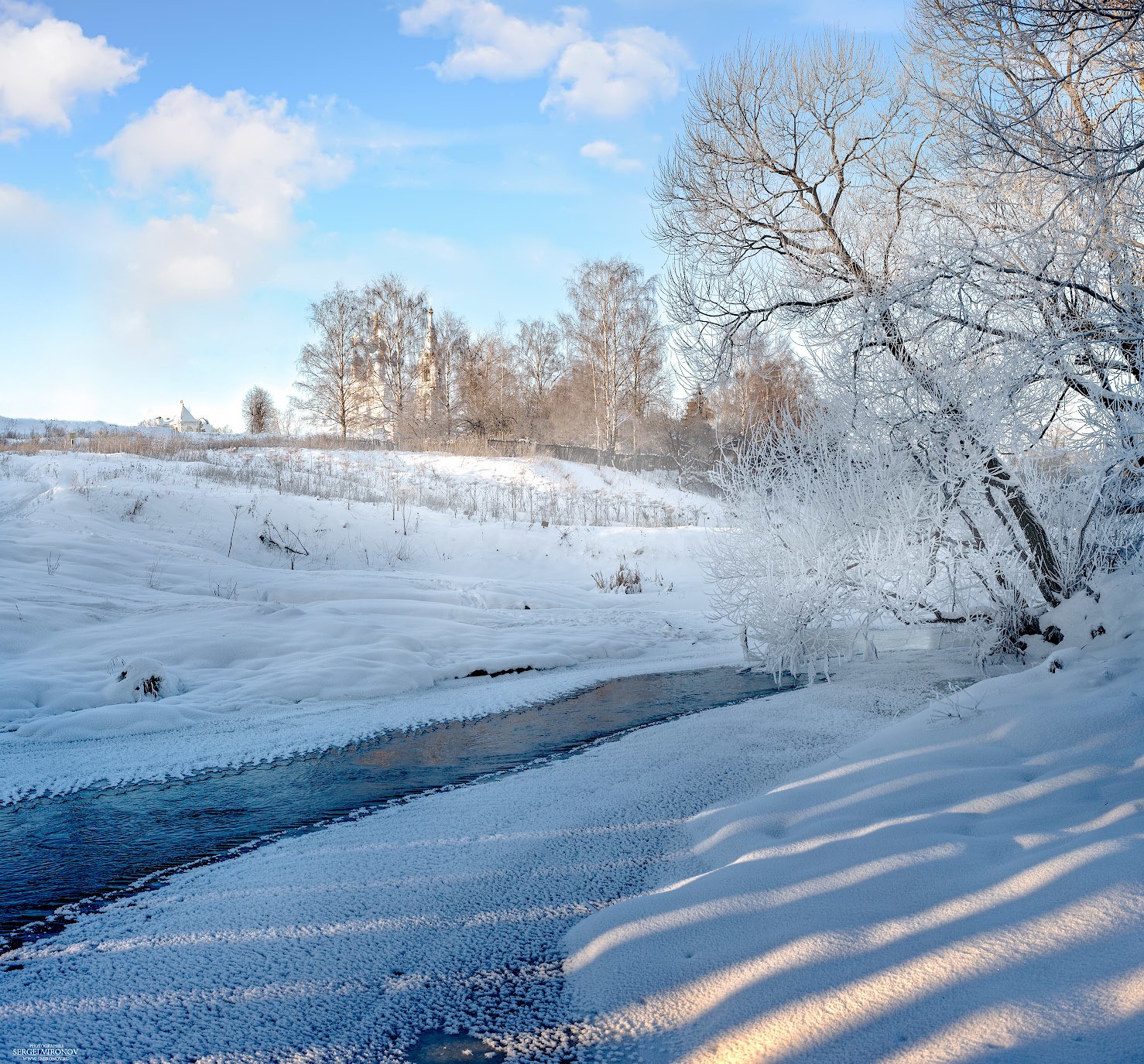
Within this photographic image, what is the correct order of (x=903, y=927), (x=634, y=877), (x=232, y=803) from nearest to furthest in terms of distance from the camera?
(x=903, y=927)
(x=634, y=877)
(x=232, y=803)

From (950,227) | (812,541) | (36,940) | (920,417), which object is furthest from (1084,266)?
(36,940)

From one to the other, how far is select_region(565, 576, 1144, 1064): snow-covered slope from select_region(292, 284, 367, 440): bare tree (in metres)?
30.4

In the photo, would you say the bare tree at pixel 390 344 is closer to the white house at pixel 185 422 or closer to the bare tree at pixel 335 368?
the bare tree at pixel 335 368

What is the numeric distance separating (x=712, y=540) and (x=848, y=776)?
358 cm

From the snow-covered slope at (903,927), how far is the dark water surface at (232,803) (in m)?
1.43

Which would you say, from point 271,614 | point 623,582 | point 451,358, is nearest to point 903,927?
point 271,614

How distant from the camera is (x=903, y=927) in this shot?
1701 mm

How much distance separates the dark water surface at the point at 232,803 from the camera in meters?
2.46

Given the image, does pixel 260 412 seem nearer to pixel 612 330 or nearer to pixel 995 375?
pixel 612 330

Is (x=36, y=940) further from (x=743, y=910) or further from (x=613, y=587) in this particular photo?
(x=613, y=587)

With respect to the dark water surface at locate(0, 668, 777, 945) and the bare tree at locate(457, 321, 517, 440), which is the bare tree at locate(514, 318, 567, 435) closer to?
the bare tree at locate(457, 321, 517, 440)

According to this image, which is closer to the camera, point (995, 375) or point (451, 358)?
point (995, 375)

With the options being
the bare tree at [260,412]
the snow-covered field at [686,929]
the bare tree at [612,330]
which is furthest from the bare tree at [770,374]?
the bare tree at [260,412]

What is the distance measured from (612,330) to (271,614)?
985 inches
